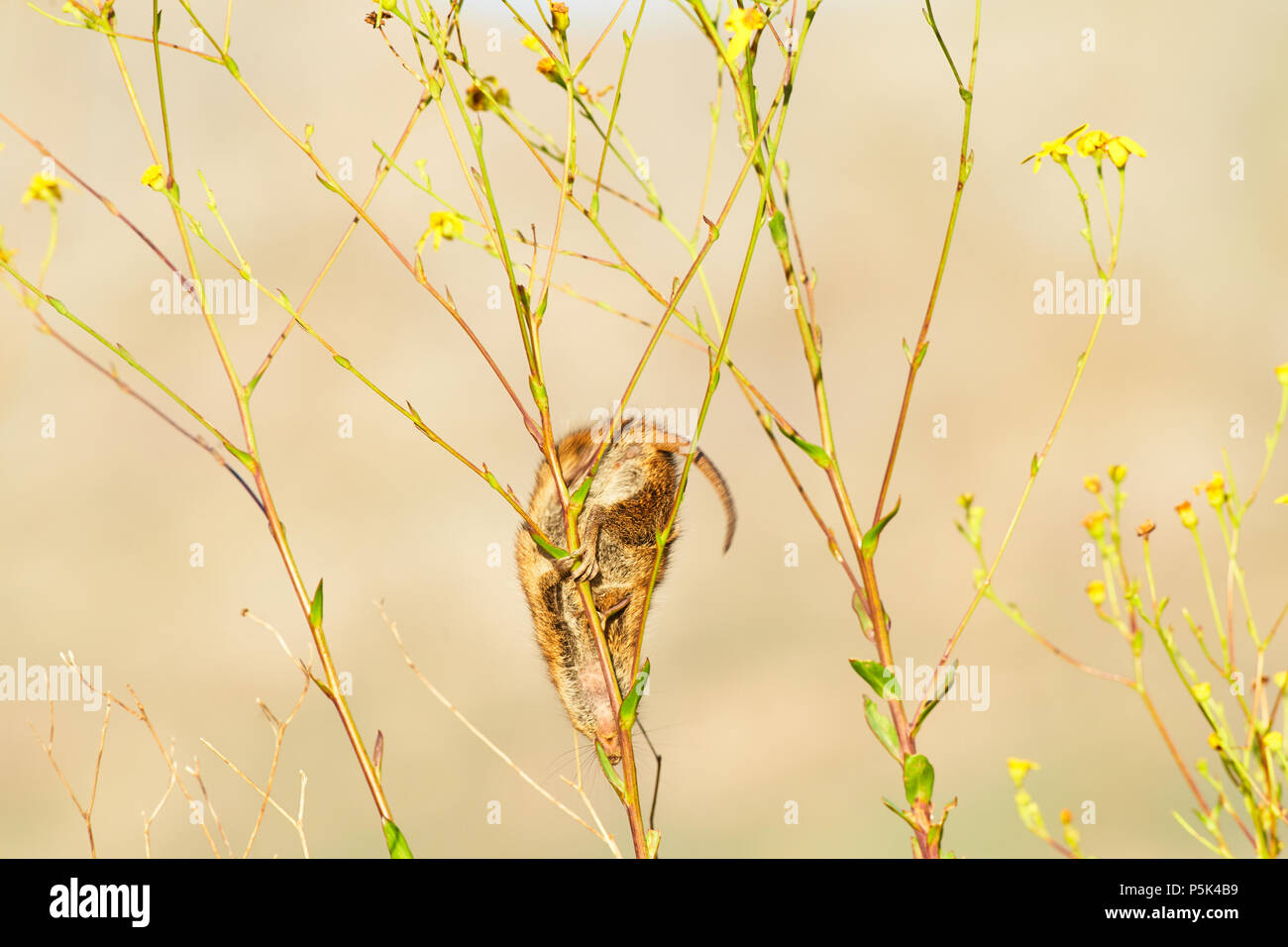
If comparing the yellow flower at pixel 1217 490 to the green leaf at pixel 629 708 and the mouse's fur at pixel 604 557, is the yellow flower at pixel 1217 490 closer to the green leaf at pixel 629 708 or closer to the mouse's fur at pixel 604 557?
the green leaf at pixel 629 708

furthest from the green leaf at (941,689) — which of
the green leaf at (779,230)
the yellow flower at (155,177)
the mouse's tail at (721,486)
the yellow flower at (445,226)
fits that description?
the yellow flower at (155,177)

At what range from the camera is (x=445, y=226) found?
4.23ft

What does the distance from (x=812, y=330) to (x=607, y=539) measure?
0.88m

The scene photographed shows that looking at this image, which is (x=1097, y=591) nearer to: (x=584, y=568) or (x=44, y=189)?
(x=584, y=568)

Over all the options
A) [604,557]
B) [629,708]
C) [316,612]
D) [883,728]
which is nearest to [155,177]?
[316,612]

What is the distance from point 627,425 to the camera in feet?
7.00

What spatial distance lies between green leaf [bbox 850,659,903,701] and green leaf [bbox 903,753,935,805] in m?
0.08

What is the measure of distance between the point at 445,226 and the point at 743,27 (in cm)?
44

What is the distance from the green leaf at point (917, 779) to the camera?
4.23 feet

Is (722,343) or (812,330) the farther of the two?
(812,330)

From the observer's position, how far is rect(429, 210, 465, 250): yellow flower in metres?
1.29
